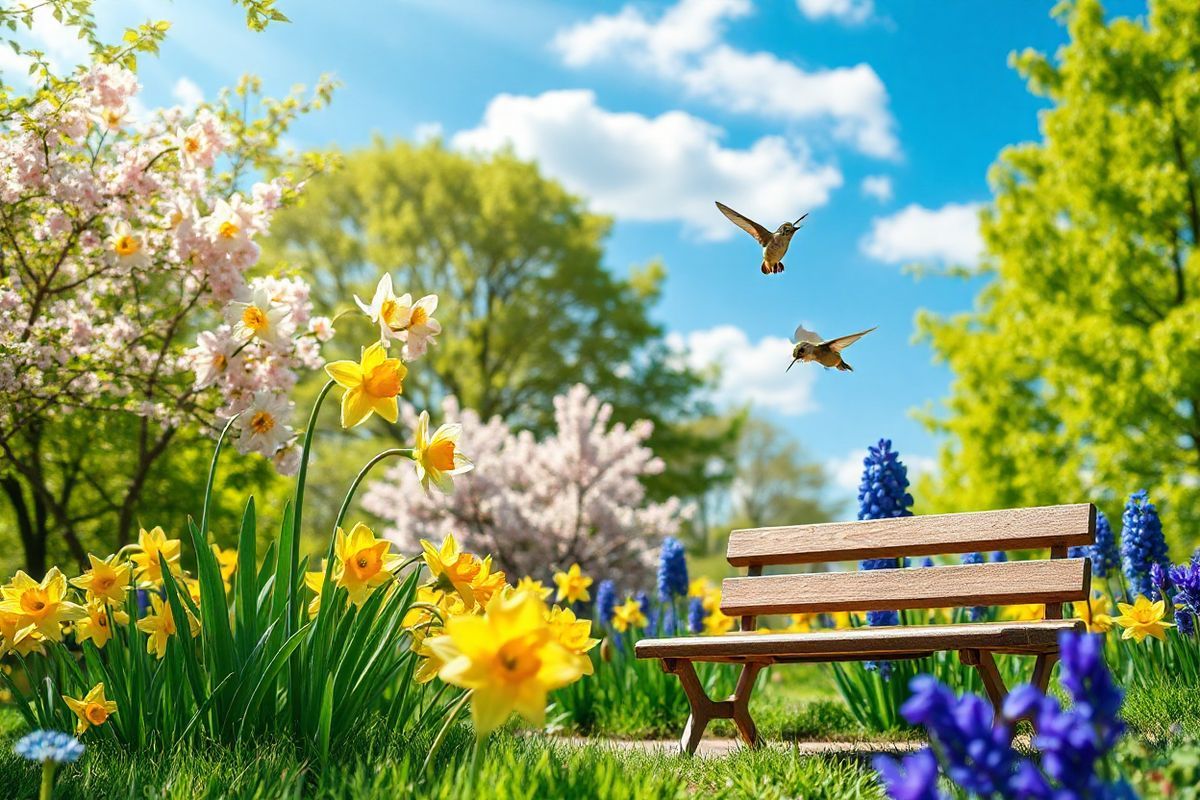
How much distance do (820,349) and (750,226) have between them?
1.90 feet

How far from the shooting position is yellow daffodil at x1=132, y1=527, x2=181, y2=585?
12.9 feet

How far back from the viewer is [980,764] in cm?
173

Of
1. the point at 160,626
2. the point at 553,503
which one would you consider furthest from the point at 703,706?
the point at 553,503

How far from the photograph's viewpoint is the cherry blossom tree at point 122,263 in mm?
4891

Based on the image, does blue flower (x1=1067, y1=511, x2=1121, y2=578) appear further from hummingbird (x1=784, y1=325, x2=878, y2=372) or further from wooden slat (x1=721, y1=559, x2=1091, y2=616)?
hummingbird (x1=784, y1=325, x2=878, y2=372)

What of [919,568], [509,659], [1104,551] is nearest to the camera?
[509,659]

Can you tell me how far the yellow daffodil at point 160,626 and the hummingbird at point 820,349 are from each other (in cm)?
240

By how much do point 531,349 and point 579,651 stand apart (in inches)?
754

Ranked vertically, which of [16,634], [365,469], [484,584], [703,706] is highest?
[365,469]

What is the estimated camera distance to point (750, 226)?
14.1 ft

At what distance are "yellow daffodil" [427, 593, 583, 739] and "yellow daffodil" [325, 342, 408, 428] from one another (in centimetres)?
123

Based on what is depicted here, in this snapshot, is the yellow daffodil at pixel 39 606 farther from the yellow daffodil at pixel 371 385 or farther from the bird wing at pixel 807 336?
the bird wing at pixel 807 336

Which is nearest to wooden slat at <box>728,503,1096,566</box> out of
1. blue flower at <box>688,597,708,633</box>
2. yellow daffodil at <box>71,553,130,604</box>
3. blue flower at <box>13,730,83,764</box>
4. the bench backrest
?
the bench backrest

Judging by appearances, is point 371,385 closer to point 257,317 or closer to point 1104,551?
point 257,317
